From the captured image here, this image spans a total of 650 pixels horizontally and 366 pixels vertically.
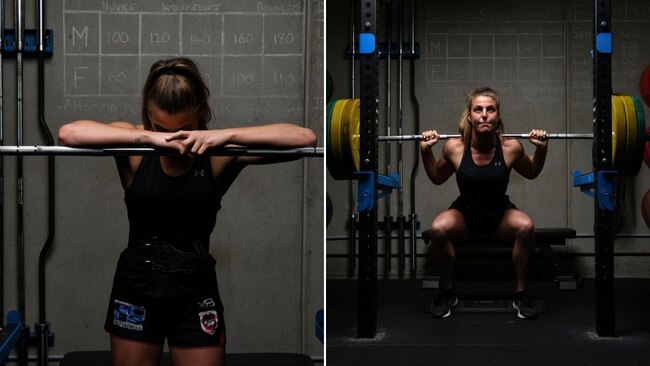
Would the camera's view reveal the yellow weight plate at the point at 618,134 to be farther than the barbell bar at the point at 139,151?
Yes

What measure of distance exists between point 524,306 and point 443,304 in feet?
1.29

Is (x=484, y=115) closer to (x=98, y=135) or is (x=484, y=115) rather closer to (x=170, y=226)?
(x=170, y=226)

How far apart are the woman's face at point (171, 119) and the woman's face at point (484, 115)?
2158mm

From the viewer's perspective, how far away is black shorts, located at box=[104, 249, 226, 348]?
6.35 ft

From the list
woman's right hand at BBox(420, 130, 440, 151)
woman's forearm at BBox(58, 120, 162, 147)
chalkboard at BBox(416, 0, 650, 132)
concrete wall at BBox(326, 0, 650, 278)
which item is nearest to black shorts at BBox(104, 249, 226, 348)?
woman's forearm at BBox(58, 120, 162, 147)

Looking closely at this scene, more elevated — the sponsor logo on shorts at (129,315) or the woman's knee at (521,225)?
the woman's knee at (521,225)

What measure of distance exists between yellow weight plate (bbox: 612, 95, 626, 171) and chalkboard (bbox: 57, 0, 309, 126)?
155 cm

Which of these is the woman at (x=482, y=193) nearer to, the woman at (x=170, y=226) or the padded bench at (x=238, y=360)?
the padded bench at (x=238, y=360)

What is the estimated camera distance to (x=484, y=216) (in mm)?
3789

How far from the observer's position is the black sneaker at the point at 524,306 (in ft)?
11.8

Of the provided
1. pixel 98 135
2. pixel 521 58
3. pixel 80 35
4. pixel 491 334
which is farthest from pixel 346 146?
pixel 521 58

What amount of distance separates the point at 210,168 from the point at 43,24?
2252 millimetres

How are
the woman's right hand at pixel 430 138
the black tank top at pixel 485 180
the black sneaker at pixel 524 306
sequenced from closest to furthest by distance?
the woman's right hand at pixel 430 138
the black sneaker at pixel 524 306
the black tank top at pixel 485 180

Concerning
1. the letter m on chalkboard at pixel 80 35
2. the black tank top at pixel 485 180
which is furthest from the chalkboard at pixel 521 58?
the letter m on chalkboard at pixel 80 35
